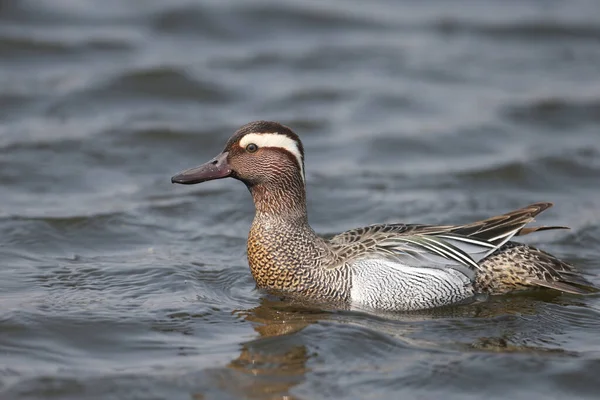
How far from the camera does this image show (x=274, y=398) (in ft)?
24.4

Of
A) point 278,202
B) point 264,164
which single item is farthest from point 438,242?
point 264,164

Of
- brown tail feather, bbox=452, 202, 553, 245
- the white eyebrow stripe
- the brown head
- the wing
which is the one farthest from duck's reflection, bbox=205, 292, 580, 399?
the white eyebrow stripe

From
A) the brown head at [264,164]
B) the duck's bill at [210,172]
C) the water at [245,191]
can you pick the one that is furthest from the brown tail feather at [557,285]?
the duck's bill at [210,172]

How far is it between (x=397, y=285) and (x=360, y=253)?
17.0 inches

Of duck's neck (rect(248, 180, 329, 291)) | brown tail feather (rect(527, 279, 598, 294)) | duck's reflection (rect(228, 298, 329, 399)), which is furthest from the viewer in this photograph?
brown tail feather (rect(527, 279, 598, 294))

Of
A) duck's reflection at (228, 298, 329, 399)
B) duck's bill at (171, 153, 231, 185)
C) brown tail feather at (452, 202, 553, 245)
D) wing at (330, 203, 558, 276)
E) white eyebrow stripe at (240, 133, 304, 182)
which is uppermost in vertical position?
white eyebrow stripe at (240, 133, 304, 182)

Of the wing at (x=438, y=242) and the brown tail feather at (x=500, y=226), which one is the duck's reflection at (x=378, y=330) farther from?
the brown tail feather at (x=500, y=226)

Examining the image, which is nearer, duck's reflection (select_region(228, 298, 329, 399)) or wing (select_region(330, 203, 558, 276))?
duck's reflection (select_region(228, 298, 329, 399))

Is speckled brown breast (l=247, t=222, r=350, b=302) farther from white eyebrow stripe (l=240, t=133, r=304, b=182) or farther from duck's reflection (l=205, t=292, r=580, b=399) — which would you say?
white eyebrow stripe (l=240, t=133, r=304, b=182)

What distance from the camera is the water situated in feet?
26.4

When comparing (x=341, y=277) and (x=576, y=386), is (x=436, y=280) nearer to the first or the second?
(x=341, y=277)

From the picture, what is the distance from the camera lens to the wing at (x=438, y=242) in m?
9.09

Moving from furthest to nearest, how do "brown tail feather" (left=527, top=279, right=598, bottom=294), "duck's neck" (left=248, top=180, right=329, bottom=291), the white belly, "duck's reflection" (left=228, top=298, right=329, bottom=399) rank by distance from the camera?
1. "brown tail feather" (left=527, top=279, right=598, bottom=294)
2. "duck's neck" (left=248, top=180, right=329, bottom=291)
3. the white belly
4. "duck's reflection" (left=228, top=298, right=329, bottom=399)

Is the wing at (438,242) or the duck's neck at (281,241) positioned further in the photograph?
the duck's neck at (281,241)
